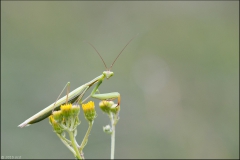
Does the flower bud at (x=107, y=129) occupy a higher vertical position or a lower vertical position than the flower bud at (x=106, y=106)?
lower

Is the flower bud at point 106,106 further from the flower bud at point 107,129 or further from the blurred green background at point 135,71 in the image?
the blurred green background at point 135,71

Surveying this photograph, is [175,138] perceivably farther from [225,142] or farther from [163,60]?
[163,60]

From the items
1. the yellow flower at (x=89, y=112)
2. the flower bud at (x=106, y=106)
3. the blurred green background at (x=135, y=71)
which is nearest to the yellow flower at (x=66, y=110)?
the yellow flower at (x=89, y=112)

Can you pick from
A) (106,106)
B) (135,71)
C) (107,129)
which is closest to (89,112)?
(107,129)

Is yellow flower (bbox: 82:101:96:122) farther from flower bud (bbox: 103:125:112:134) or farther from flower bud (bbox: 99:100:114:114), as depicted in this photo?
flower bud (bbox: 99:100:114:114)

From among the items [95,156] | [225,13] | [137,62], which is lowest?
[95,156]

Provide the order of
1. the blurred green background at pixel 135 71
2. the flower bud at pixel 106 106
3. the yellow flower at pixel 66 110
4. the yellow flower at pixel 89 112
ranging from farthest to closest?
the blurred green background at pixel 135 71 < the flower bud at pixel 106 106 < the yellow flower at pixel 89 112 < the yellow flower at pixel 66 110

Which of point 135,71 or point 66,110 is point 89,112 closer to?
point 66,110

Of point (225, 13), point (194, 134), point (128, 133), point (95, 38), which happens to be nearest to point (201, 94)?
point (194, 134)
